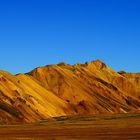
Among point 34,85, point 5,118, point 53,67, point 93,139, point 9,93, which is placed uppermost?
point 53,67

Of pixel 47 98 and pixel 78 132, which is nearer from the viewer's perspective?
pixel 78 132

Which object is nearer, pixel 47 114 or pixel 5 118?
pixel 5 118

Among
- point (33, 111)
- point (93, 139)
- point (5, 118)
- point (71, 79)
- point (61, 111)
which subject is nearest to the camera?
point (93, 139)

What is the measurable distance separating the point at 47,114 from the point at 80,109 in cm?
2598

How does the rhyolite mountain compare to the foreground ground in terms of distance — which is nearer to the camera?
the foreground ground

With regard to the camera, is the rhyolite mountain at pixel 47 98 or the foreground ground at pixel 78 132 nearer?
the foreground ground at pixel 78 132

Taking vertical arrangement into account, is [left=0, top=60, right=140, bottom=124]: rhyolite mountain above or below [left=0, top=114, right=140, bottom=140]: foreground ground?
above

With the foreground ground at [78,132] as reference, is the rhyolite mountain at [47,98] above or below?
above

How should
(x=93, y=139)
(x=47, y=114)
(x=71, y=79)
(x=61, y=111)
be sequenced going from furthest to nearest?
(x=71, y=79) < (x=61, y=111) < (x=47, y=114) < (x=93, y=139)

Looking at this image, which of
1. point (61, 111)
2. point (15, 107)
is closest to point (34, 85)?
point (61, 111)

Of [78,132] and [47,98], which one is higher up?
[47,98]

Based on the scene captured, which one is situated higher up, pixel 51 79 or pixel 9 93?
pixel 51 79

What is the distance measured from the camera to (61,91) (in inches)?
7397

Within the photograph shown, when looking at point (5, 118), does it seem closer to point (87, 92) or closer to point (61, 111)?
point (61, 111)
